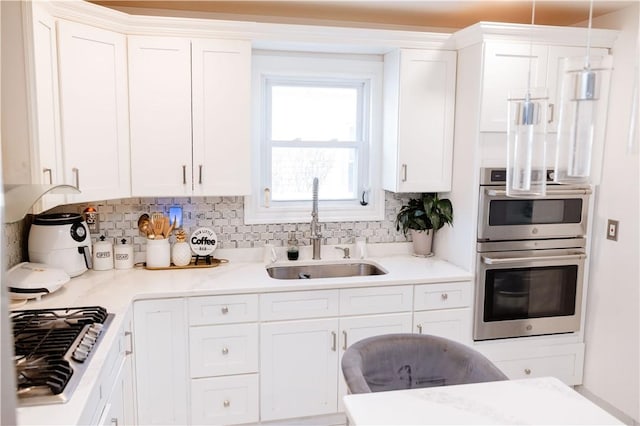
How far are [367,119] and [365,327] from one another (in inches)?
55.4

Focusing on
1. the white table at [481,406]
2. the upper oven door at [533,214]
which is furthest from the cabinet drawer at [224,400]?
the upper oven door at [533,214]

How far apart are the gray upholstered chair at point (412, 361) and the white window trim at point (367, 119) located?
4.57 ft

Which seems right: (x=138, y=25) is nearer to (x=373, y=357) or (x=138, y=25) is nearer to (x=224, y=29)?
(x=224, y=29)

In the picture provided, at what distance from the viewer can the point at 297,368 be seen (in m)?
2.73

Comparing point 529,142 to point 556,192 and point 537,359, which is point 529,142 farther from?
point 537,359

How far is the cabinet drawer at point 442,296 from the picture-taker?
285 cm

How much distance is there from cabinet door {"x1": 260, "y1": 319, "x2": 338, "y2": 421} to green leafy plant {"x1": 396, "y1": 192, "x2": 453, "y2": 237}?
0.95 meters

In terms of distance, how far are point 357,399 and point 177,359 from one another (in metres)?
1.37

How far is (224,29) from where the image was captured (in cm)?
274

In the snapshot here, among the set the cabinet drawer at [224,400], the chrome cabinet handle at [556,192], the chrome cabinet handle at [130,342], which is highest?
the chrome cabinet handle at [556,192]

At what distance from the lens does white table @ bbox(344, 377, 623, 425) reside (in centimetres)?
142

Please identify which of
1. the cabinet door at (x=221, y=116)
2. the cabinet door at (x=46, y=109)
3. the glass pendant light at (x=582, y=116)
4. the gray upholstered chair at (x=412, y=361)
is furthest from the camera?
the cabinet door at (x=221, y=116)

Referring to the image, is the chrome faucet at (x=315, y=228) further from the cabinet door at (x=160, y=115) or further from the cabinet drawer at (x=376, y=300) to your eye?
the cabinet door at (x=160, y=115)

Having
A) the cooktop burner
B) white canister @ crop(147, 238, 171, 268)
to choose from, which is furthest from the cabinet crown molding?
the cooktop burner
